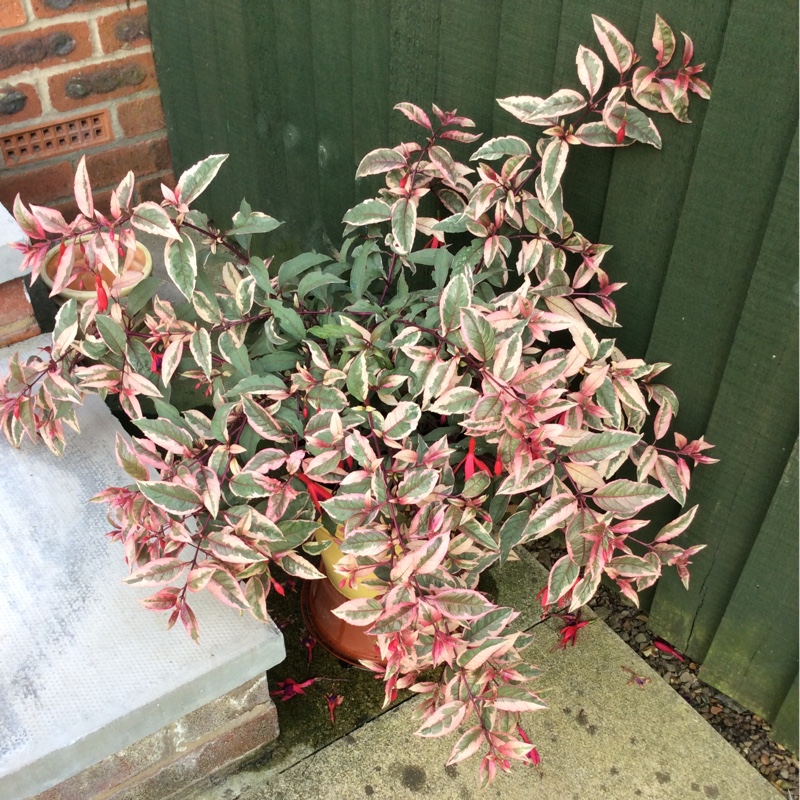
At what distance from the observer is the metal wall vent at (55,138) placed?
242 centimetres

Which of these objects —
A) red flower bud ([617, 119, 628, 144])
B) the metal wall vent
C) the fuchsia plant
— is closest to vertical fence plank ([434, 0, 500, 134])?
the fuchsia plant

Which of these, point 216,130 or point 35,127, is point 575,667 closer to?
point 216,130

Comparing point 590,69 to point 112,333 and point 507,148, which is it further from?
point 112,333

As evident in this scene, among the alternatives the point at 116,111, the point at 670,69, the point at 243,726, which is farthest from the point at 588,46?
the point at 116,111

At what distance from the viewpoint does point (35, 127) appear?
2.42 meters

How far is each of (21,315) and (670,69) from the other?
1499 millimetres

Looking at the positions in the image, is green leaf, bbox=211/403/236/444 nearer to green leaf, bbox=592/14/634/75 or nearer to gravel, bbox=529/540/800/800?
green leaf, bbox=592/14/634/75

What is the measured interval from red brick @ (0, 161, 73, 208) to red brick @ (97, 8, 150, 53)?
37cm

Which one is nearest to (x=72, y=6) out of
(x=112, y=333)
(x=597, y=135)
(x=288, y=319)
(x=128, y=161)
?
(x=128, y=161)

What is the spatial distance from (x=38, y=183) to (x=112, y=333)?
4.24 ft

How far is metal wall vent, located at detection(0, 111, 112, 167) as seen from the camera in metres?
2.42

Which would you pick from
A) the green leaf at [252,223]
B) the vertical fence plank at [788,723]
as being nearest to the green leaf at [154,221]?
the green leaf at [252,223]

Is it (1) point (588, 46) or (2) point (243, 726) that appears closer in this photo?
(1) point (588, 46)

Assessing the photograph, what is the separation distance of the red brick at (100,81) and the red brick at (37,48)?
0.05m
